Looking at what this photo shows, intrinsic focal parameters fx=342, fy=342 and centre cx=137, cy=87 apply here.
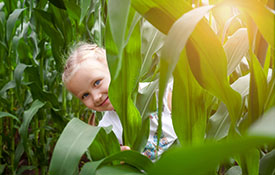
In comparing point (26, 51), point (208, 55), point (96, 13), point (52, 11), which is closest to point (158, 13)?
point (208, 55)

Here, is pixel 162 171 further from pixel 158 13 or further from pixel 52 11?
pixel 52 11

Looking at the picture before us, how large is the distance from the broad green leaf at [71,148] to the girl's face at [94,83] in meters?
0.37

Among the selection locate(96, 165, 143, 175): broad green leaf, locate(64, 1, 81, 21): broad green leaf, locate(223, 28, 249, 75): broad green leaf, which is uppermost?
locate(223, 28, 249, 75): broad green leaf

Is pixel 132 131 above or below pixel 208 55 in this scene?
below

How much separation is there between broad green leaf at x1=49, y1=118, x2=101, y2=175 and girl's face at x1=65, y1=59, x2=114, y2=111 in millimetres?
373

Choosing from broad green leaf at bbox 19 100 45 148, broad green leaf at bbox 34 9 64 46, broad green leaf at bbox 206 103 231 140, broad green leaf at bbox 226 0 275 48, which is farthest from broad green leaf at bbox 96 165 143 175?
broad green leaf at bbox 34 9 64 46

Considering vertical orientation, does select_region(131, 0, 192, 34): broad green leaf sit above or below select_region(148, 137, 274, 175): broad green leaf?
above

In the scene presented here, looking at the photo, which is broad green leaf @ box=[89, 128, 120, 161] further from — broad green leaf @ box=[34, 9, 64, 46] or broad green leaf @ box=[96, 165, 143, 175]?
broad green leaf @ box=[34, 9, 64, 46]

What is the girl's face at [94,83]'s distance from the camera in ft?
2.50

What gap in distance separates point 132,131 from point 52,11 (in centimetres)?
68

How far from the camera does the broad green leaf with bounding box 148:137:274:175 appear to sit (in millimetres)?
162

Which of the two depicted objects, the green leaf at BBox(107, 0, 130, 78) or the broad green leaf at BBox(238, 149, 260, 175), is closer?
the green leaf at BBox(107, 0, 130, 78)

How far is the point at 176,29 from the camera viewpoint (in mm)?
240

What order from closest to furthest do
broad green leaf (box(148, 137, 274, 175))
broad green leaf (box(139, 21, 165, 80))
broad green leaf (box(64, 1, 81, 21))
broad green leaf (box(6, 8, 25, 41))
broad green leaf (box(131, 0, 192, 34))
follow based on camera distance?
broad green leaf (box(148, 137, 274, 175))
broad green leaf (box(131, 0, 192, 34))
broad green leaf (box(139, 21, 165, 80))
broad green leaf (box(64, 1, 81, 21))
broad green leaf (box(6, 8, 25, 41))
